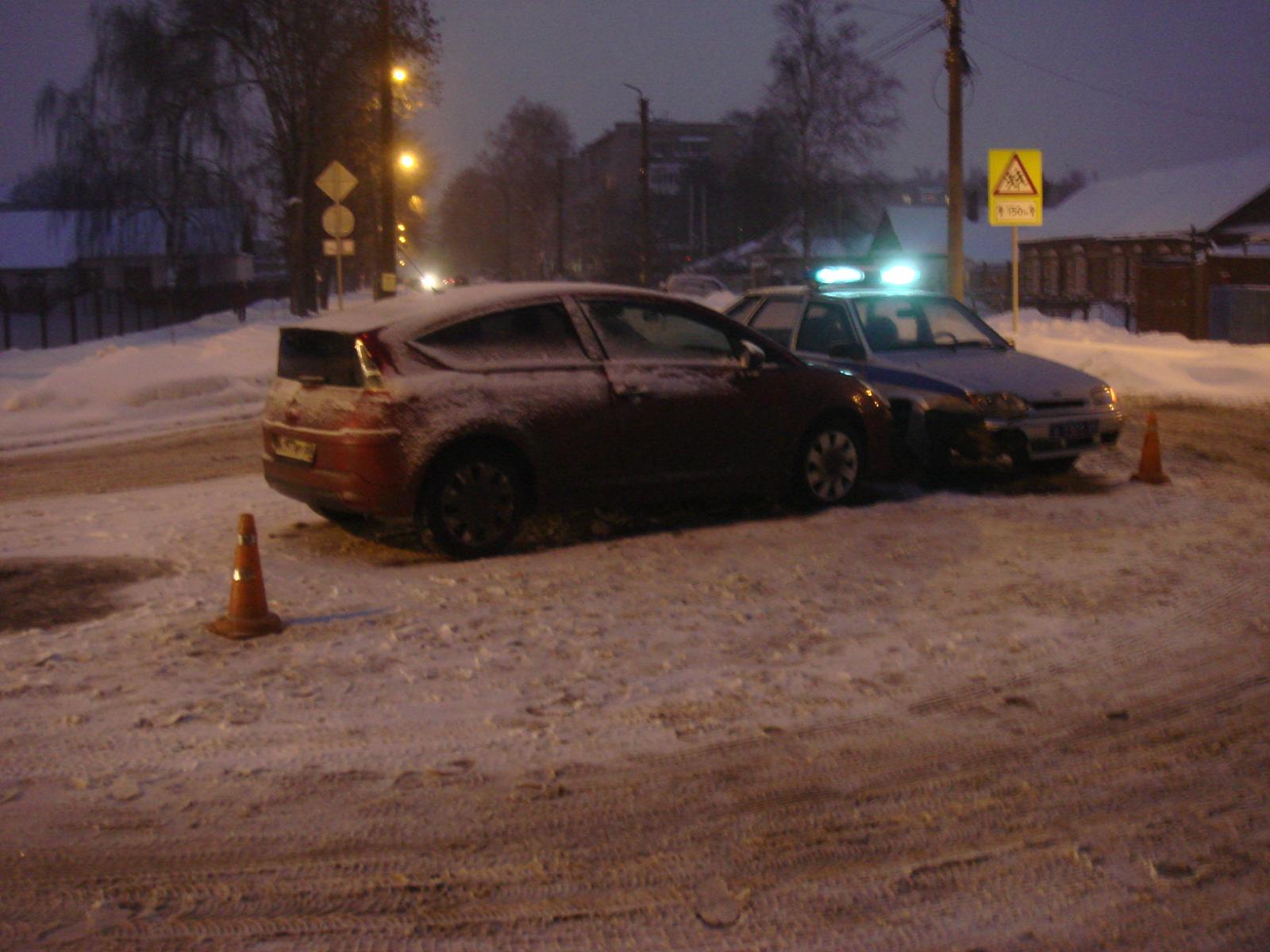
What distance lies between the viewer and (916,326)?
38.4 ft

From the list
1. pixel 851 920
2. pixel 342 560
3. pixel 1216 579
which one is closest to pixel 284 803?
pixel 851 920

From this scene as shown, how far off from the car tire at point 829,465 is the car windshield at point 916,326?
2.08 metres

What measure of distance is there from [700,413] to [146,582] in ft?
11.4

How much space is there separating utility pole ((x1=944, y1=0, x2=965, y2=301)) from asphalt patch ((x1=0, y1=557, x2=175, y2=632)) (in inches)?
663

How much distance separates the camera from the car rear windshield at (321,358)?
7.77m

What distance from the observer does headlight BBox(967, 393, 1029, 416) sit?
10.2 m

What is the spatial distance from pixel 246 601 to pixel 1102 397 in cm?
701

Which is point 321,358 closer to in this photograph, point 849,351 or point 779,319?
point 849,351

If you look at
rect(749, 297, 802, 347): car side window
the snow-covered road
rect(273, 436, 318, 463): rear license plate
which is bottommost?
the snow-covered road

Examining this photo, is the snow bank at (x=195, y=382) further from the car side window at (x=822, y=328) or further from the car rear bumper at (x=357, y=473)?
the car side window at (x=822, y=328)

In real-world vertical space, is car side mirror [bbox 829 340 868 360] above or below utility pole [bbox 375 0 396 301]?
below

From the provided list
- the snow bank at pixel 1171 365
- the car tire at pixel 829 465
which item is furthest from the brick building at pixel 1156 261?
the car tire at pixel 829 465

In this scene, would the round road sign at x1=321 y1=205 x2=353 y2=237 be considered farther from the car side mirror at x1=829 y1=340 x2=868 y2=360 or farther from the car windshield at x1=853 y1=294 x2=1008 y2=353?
the car side mirror at x1=829 y1=340 x2=868 y2=360

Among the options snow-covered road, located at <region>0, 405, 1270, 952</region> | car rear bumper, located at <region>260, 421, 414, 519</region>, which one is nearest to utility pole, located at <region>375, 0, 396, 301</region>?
car rear bumper, located at <region>260, 421, 414, 519</region>
